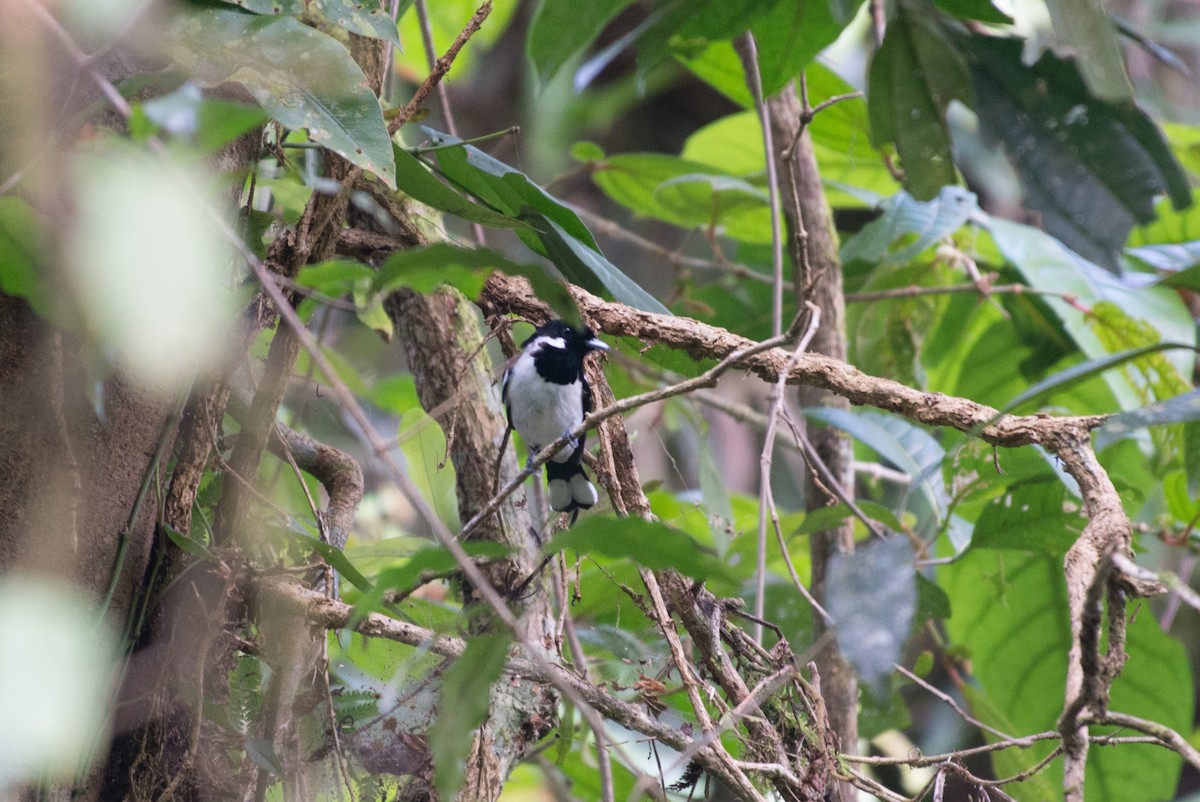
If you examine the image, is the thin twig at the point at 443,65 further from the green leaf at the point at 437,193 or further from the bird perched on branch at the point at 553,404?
the bird perched on branch at the point at 553,404

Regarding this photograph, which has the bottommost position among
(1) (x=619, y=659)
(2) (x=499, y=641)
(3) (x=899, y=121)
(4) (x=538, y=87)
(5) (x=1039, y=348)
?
(1) (x=619, y=659)

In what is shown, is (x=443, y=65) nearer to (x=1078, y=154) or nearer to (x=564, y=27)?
(x=564, y=27)

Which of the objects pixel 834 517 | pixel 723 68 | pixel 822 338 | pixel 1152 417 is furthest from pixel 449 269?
pixel 723 68

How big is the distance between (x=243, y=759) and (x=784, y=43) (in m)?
1.38

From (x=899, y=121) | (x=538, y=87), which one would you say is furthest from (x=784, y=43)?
(x=538, y=87)

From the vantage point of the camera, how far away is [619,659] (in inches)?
73.4

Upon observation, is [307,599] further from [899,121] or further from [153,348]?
[899,121]

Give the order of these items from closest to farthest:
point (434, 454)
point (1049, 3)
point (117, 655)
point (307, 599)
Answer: point (1049, 3)
point (117, 655)
point (307, 599)
point (434, 454)

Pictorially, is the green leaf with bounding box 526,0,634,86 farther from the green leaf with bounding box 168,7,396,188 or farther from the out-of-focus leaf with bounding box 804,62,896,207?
the out-of-focus leaf with bounding box 804,62,896,207

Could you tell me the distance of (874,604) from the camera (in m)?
0.93

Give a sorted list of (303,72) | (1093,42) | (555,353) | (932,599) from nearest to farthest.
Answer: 1. (1093,42)
2. (303,72)
3. (932,599)
4. (555,353)

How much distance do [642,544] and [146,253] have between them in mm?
532

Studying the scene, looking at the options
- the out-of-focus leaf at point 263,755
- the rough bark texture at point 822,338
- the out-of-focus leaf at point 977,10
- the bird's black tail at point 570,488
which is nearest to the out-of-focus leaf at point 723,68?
the rough bark texture at point 822,338

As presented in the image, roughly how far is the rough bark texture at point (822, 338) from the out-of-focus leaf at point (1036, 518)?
1.54ft
